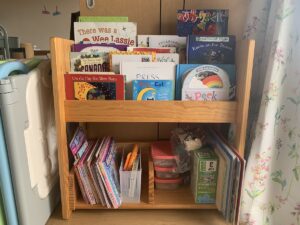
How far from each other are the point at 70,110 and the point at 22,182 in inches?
8.4

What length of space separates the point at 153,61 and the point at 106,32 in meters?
0.21

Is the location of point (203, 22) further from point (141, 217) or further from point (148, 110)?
point (141, 217)

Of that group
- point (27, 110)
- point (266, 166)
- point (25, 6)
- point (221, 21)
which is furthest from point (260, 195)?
point (25, 6)

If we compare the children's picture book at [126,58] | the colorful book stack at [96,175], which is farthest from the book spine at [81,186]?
the children's picture book at [126,58]

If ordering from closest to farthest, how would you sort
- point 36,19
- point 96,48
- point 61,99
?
point 61,99
point 96,48
point 36,19

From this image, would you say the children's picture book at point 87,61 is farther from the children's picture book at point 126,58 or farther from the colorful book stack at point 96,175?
the colorful book stack at point 96,175

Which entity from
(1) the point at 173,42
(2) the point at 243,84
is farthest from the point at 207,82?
(1) the point at 173,42

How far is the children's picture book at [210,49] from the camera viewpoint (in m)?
0.70

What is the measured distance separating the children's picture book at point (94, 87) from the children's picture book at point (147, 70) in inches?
1.4

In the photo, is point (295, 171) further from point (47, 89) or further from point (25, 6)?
point (25, 6)

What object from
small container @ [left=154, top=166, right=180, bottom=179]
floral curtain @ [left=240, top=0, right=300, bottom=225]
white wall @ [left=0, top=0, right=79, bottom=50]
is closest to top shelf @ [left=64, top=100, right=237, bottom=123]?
floral curtain @ [left=240, top=0, right=300, bottom=225]

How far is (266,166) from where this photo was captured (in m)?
0.67

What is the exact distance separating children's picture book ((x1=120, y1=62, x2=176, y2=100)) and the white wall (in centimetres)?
251

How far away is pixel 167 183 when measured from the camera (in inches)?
32.0
